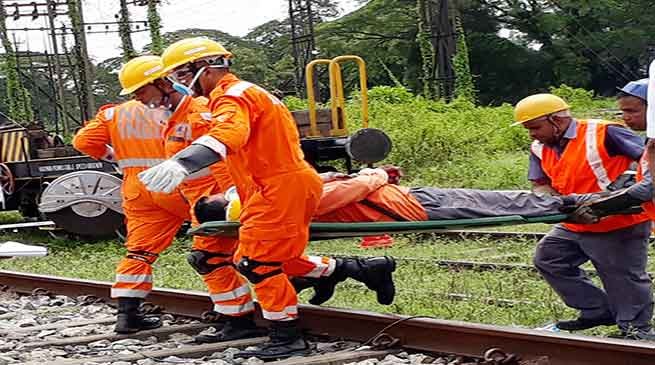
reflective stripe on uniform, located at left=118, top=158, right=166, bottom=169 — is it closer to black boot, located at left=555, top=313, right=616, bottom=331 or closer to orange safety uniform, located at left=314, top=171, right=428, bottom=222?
orange safety uniform, located at left=314, top=171, right=428, bottom=222

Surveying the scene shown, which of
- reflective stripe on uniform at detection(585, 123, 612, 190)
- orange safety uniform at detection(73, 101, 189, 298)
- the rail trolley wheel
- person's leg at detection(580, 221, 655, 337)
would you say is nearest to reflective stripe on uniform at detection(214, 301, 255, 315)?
orange safety uniform at detection(73, 101, 189, 298)

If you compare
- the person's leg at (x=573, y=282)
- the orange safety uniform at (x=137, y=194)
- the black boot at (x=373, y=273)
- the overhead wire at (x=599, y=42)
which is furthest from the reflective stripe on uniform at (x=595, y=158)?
the overhead wire at (x=599, y=42)

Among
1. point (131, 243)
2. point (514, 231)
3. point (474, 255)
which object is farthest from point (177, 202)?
point (514, 231)

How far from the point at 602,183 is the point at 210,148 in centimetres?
199

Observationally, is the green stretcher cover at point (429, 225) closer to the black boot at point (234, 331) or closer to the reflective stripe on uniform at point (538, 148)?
the reflective stripe on uniform at point (538, 148)

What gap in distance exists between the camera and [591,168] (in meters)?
4.98

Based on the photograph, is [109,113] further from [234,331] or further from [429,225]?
[429,225]

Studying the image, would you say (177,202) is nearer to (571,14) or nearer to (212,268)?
(212,268)

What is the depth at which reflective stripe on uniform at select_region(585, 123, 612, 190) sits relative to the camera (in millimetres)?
4925

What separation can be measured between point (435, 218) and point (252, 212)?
0.92m

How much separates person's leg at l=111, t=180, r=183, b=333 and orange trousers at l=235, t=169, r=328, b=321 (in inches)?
49.0

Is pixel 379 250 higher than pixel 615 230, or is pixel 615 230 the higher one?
pixel 615 230

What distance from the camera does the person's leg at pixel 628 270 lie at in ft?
16.3

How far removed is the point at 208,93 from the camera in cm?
518
